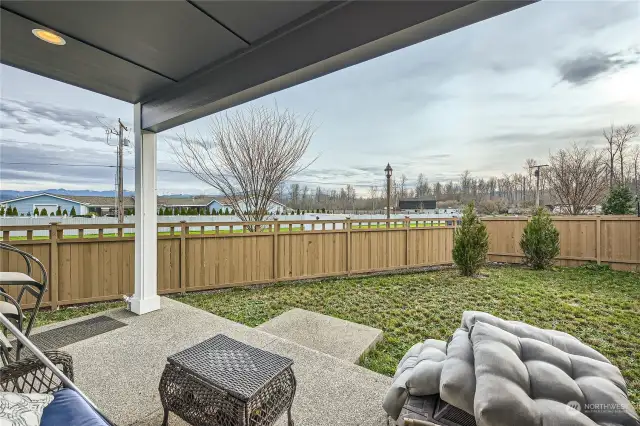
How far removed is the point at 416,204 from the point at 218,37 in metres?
6.97

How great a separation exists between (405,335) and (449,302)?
1379 mm

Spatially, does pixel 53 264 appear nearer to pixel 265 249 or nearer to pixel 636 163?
pixel 265 249

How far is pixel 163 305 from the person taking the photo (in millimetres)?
3607

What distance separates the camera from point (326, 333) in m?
3.04

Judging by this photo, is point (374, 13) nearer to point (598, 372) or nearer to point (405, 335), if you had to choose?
point (598, 372)

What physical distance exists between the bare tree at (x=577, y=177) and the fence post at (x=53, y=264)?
11.7 metres

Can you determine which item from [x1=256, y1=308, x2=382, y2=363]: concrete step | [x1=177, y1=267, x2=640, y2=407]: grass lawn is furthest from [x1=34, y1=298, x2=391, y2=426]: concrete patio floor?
[x1=177, y1=267, x2=640, y2=407]: grass lawn

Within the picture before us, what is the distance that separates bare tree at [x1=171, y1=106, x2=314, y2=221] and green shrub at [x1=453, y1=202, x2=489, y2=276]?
3916 mm

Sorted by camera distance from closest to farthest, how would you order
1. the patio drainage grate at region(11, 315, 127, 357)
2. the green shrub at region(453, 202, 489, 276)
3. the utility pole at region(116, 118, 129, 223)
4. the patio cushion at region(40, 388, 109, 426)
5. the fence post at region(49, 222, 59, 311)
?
1. the patio cushion at region(40, 388, 109, 426)
2. the patio drainage grate at region(11, 315, 127, 357)
3. the fence post at region(49, 222, 59, 311)
4. the utility pole at region(116, 118, 129, 223)
5. the green shrub at region(453, 202, 489, 276)

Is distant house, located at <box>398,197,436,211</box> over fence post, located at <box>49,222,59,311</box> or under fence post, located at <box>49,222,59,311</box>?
over

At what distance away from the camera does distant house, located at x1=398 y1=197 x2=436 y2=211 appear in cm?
789

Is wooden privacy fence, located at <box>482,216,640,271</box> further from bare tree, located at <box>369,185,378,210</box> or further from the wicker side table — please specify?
the wicker side table

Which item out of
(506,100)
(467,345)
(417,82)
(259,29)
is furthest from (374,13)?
(506,100)

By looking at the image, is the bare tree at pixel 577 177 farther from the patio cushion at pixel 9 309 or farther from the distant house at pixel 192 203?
the patio cushion at pixel 9 309
